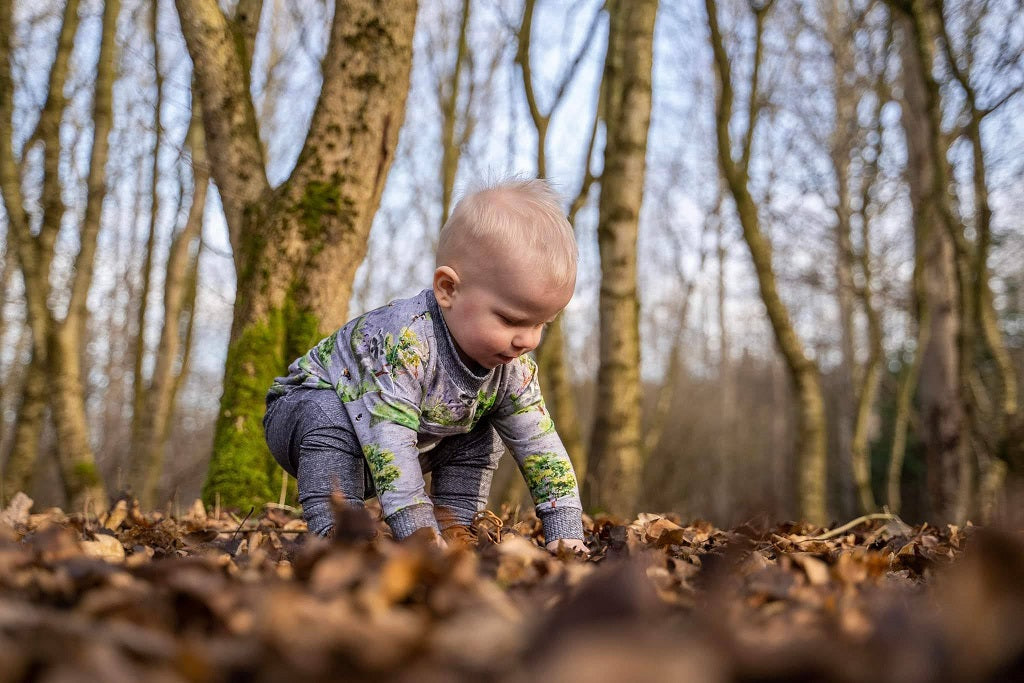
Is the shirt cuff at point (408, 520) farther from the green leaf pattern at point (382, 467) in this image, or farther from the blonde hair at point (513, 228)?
the blonde hair at point (513, 228)

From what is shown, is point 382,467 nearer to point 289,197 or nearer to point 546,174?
point 289,197

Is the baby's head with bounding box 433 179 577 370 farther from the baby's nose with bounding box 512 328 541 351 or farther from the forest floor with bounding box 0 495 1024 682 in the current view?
the forest floor with bounding box 0 495 1024 682

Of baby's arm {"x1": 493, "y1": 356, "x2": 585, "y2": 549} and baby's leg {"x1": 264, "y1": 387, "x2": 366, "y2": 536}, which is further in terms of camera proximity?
baby's arm {"x1": 493, "y1": 356, "x2": 585, "y2": 549}

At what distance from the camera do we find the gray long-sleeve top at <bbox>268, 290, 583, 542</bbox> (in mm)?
2385

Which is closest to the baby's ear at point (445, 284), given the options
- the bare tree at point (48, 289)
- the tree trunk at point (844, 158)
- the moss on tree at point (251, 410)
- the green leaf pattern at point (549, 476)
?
the green leaf pattern at point (549, 476)

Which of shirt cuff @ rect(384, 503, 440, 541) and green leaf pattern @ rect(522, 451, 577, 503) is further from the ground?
green leaf pattern @ rect(522, 451, 577, 503)

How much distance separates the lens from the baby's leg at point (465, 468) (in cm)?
298

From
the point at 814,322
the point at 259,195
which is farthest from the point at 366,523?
the point at 814,322

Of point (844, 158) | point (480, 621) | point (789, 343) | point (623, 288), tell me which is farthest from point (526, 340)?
point (844, 158)

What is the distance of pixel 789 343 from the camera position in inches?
248

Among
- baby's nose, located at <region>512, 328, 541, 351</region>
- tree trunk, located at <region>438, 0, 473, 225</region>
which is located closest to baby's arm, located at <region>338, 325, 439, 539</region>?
baby's nose, located at <region>512, 328, 541, 351</region>

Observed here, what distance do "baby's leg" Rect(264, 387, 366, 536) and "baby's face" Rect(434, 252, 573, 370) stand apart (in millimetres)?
471

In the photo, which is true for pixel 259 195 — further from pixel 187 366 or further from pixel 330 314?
pixel 187 366

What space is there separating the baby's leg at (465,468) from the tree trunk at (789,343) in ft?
12.8
